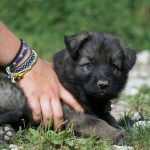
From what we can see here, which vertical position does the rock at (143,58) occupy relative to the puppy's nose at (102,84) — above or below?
below

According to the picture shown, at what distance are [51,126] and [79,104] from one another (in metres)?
0.49

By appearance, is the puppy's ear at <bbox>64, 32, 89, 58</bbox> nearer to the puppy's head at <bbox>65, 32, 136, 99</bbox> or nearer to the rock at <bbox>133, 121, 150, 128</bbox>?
the puppy's head at <bbox>65, 32, 136, 99</bbox>

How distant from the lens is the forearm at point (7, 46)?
586 centimetres

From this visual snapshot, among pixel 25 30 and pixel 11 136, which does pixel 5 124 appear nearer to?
pixel 11 136

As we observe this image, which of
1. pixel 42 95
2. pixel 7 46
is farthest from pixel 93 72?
pixel 7 46

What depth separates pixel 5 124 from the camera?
219 inches

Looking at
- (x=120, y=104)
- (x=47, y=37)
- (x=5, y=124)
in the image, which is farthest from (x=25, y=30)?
(x=5, y=124)

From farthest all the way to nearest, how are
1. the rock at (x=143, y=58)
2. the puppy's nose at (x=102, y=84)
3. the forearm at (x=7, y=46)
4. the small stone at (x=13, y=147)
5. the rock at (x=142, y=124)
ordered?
the rock at (x=143, y=58), the puppy's nose at (x=102, y=84), the forearm at (x=7, y=46), the rock at (x=142, y=124), the small stone at (x=13, y=147)

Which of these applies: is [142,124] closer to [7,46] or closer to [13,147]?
[13,147]

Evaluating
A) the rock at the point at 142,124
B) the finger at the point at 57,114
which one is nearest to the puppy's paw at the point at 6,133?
the finger at the point at 57,114

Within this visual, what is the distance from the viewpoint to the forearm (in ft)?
19.2

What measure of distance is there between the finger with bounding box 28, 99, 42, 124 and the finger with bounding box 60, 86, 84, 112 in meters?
0.34

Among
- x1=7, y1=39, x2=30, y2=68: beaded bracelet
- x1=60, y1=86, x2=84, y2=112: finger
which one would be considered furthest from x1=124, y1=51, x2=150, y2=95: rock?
x1=7, y1=39, x2=30, y2=68: beaded bracelet

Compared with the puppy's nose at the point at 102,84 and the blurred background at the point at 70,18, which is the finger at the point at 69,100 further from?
the blurred background at the point at 70,18
